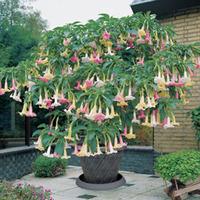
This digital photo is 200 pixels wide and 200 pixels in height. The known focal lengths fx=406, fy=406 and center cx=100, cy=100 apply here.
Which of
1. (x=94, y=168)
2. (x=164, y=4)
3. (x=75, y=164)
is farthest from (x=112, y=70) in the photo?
(x=75, y=164)

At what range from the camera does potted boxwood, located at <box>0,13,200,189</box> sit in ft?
18.7

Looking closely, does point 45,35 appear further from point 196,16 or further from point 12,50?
point 12,50

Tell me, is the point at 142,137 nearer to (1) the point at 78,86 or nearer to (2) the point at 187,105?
(2) the point at 187,105

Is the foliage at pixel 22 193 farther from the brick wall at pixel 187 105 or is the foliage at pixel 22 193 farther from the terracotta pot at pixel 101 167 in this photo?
the brick wall at pixel 187 105

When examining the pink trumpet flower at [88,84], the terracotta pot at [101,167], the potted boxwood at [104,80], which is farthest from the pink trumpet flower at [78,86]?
the terracotta pot at [101,167]

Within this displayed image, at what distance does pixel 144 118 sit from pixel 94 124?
107cm

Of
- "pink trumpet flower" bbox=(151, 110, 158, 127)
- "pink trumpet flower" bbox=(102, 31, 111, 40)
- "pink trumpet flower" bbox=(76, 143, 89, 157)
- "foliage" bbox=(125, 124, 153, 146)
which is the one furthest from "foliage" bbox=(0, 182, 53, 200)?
"foliage" bbox=(125, 124, 153, 146)

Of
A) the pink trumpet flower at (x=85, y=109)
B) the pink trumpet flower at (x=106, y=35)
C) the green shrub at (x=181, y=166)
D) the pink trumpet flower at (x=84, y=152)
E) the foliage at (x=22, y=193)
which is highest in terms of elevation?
A: the pink trumpet flower at (x=106, y=35)

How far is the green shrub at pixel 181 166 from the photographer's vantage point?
22.1ft

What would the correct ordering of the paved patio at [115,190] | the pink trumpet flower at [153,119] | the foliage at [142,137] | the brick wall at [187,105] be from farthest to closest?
1. the foliage at [142,137]
2. the brick wall at [187,105]
3. the paved patio at [115,190]
4. the pink trumpet flower at [153,119]

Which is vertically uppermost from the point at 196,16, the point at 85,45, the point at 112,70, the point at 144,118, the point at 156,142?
the point at 196,16

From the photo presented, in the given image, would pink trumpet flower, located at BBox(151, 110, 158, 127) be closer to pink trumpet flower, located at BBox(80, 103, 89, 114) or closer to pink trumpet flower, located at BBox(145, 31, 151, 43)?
pink trumpet flower, located at BBox(80, 103, 89, 114)

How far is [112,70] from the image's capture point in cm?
619

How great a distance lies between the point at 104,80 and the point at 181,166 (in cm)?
207
